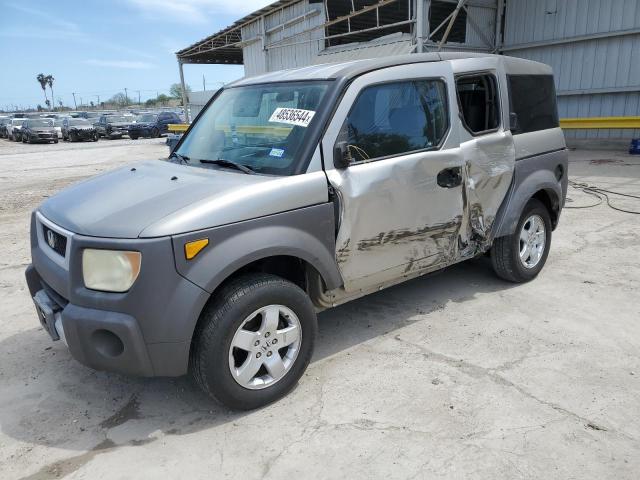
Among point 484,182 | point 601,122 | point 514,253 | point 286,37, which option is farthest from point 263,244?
point 286,37

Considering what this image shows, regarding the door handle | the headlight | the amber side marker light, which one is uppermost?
the door handle

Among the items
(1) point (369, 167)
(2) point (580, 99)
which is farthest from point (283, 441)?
(2) point (580, 99)

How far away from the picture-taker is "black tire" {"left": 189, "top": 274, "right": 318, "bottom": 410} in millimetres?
2732

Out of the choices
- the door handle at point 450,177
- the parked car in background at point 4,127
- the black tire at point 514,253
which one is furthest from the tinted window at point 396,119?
the parked car in background at point 4,127

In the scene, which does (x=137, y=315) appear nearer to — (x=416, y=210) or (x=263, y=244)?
(x=263, y=244)

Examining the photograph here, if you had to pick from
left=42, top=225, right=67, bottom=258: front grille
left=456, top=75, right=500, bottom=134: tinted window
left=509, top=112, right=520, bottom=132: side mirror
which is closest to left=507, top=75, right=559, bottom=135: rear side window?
left=509, top=112, right=520, bottom=132: side mirror

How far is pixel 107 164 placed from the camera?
1719cm

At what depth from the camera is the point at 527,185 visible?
448cm

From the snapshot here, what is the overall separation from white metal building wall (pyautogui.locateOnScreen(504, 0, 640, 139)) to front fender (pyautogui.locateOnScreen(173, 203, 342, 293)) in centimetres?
1485

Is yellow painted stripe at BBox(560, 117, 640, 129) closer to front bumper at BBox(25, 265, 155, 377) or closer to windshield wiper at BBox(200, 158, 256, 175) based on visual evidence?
windshield wiper at BBox(200, 158, 256, 175)

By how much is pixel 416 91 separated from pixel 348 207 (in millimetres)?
1105

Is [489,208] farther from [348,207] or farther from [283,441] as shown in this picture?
[283,441]

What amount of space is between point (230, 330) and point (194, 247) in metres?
0.49

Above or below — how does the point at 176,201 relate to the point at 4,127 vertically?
above
